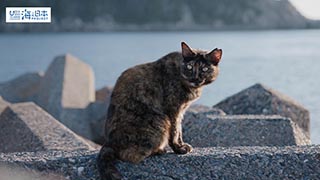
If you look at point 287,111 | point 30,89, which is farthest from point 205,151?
point 30,89

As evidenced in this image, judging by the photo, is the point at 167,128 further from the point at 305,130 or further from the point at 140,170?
the point at 305,130

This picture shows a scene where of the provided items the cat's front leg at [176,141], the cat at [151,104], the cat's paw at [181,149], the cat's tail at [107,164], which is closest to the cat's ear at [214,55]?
the cat at [151,104]

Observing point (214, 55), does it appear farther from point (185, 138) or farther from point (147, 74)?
point (185, 138)

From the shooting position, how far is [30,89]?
16406 millimetres

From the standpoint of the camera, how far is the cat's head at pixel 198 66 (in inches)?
252

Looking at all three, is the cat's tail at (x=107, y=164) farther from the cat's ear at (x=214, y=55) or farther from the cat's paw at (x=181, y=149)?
the cat's ear at (x=214, y=55)

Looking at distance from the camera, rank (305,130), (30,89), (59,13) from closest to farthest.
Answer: (305,130) → (30,89) → (59,13)

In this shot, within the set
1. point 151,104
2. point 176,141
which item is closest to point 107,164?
point 151,104

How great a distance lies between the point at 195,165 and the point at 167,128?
428 mm

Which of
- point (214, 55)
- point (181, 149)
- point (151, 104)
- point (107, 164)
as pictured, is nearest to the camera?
point (107, 164)

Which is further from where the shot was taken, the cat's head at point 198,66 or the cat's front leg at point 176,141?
the cat's front leg at point 176,141

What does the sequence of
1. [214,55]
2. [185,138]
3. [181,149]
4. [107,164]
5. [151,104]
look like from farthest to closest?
[185,138] < [181,149] < [214,55] < [151,104] < [107,164]

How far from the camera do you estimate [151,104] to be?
252 inches

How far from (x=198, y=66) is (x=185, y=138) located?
2735mm
